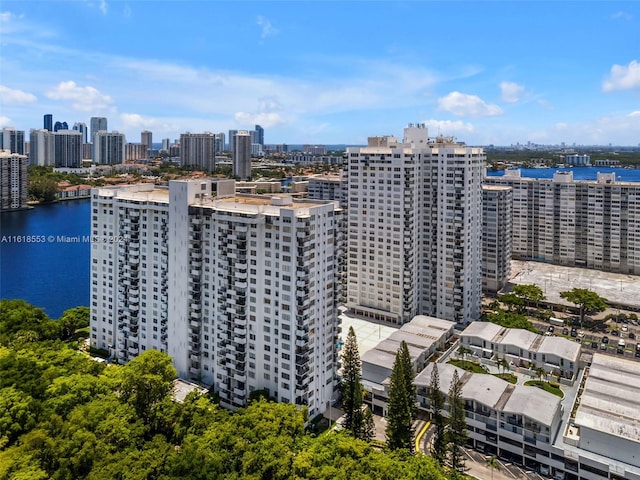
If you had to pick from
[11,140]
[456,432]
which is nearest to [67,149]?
[11,140]

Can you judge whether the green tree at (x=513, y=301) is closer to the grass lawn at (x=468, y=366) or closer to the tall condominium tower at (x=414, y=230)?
the tall condominium tower at (x=414, y=230)

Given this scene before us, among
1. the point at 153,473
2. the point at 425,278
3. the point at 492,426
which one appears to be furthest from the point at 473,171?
the point at 153,473

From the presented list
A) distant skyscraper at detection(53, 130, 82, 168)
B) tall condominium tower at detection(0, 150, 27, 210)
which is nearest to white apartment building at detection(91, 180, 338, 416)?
tall condominium tower at detection(0, 150, 27, 210)

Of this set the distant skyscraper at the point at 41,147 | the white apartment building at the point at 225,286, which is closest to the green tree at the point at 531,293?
the white apartment building at the point at 225,286

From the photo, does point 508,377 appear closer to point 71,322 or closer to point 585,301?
point 585,301

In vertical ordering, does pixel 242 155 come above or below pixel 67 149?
below
